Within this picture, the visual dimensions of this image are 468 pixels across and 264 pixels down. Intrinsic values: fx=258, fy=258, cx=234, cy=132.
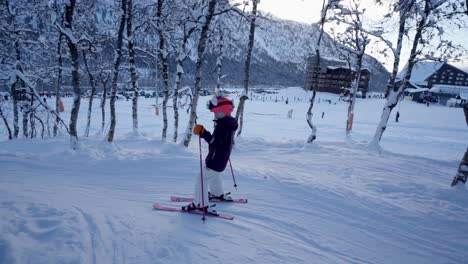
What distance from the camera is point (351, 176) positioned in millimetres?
7570

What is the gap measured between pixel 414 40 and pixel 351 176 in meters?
8.69

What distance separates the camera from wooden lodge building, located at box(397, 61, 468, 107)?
5953 centimetres

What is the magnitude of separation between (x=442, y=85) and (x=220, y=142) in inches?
3095

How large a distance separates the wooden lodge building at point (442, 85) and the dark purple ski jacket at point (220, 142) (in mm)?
67717

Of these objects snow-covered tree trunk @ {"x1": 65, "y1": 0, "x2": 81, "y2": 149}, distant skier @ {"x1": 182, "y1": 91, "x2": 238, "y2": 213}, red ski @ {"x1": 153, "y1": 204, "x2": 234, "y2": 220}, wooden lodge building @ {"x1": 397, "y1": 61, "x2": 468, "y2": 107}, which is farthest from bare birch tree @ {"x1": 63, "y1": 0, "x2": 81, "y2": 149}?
wooden lodge building @ {"x1": 397, "y1": 61, "x2": 468, "y2": 107}

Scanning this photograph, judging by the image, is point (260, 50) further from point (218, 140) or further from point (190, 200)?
point (218, 140)

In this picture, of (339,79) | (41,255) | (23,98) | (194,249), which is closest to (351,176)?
(194,249)

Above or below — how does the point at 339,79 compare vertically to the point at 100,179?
above

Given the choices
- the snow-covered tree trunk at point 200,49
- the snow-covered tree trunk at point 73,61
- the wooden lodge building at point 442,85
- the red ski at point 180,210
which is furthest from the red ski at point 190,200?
the wooden lodge building at point 442,85

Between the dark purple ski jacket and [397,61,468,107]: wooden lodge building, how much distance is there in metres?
67.7

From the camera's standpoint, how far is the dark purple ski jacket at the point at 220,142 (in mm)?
4352

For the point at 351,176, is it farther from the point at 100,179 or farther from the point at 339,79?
the point at 339,79

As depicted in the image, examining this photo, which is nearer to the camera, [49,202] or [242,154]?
[49,202]

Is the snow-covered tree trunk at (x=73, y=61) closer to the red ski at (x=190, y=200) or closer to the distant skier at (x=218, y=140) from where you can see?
the red ski at (x=190, y=200)
